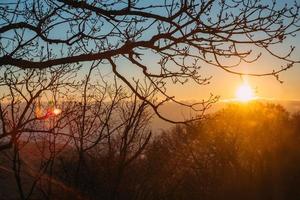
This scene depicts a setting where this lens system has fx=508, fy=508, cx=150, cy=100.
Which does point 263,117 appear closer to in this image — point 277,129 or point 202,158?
point 277,129

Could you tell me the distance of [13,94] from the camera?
775 centimetres

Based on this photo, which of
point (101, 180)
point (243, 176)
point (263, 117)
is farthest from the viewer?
point (263, 117)

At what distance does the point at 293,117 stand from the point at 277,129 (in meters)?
5.88

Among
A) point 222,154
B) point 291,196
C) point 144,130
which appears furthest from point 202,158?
point 144,130

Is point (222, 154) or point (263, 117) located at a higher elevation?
point (263, 117)

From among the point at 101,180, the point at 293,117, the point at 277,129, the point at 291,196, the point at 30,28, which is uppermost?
the point at 293,117

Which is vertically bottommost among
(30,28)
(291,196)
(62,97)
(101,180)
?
(101,180)

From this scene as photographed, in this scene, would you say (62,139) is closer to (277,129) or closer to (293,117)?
(277,129)

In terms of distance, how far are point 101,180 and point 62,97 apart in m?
1.61

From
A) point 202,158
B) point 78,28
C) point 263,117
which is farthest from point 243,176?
point 78,28

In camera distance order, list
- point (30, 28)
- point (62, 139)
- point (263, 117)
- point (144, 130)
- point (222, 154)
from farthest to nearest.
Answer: point (263, 117) < point (222, 154) < point (144, 130) < point (62, 139) < point (30, 28)

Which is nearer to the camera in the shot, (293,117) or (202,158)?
(202,158)

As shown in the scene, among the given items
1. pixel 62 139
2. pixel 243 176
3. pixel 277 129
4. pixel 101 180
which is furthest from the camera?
pixel 277 129

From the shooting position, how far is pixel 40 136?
802cm
